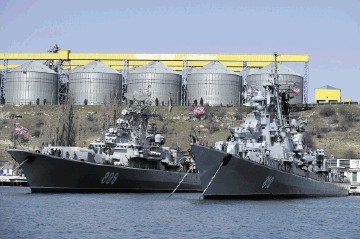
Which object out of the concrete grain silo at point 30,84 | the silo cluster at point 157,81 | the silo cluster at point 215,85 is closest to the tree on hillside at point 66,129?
the silo cluster at point 157,81

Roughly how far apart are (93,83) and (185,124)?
2197 centimetres

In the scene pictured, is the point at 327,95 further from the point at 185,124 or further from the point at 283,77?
the point at 185,124

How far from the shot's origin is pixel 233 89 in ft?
501

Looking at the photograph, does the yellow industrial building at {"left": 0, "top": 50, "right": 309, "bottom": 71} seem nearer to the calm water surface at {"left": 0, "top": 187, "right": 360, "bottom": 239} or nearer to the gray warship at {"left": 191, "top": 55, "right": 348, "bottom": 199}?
the gray warship at {"left": 191, "top": 55, "right": 348, "bottom": 199}

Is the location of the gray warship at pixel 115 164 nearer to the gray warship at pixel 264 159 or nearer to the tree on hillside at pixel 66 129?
the gray warship at pixel 264 159

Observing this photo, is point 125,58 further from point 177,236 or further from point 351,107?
point 177,236

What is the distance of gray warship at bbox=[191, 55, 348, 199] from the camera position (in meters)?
61.8

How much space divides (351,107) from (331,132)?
541 inches

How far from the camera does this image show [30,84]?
15438 centimetres

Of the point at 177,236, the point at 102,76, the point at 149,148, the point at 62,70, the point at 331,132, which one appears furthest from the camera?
the point at 62,70

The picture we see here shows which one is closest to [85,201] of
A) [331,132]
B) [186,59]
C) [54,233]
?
[54,233]

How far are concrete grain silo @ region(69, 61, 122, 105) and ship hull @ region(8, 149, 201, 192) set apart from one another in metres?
68.2

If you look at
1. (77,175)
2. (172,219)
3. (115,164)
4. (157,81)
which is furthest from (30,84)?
(172,219)

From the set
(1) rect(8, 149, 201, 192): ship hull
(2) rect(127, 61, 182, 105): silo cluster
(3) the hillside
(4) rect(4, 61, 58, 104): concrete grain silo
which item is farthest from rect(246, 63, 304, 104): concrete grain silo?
(1) rect(8, 149, 201, 192): ship hull
